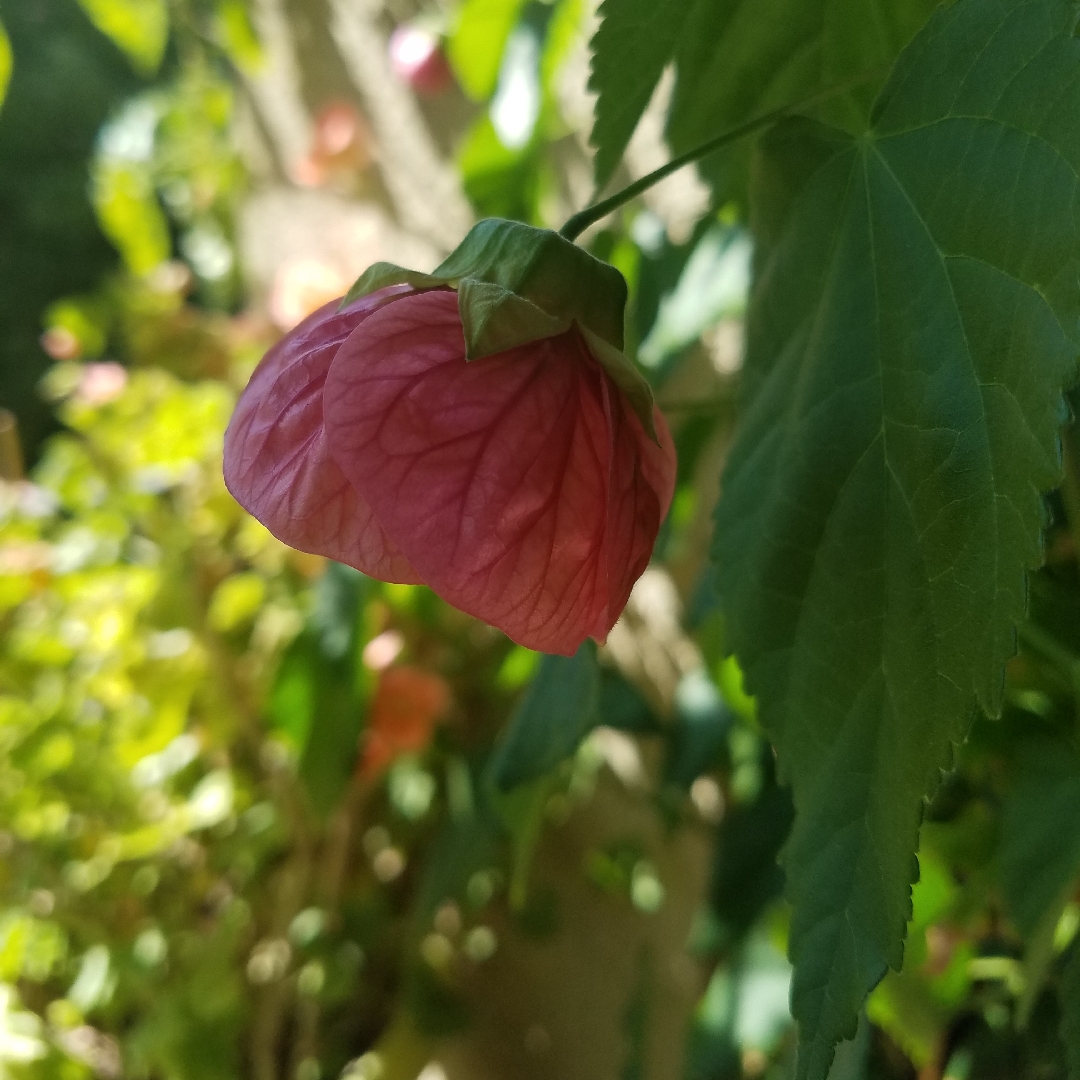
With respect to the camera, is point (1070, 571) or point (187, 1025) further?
point (187, 1025)

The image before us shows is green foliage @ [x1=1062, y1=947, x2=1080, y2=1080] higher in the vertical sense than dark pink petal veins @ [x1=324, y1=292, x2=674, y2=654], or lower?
lower

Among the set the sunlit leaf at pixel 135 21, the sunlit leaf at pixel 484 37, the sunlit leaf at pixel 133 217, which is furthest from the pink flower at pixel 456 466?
the sunlit leaf at pixel 133 217

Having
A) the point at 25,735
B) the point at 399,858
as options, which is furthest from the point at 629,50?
the point at 399,858

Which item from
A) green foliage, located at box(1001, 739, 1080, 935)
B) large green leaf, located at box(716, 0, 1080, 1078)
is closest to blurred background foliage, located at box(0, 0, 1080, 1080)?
green foliage, located at box(1001, 739, 1080, 935)

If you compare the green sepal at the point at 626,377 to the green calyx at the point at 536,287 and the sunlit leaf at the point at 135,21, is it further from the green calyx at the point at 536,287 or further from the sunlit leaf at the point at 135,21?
the sunlit leaf at the point at 135,21

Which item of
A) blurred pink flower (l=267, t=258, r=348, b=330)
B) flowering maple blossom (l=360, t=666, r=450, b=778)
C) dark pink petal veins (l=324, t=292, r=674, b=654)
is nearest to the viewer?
dark pink petal veins (l=324, t=292, r=674, b=654)

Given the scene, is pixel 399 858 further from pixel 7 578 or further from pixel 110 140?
pixel 110 140

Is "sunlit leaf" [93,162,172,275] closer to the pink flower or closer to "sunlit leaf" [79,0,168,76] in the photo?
"sunlit leaf" [79,0,168,76]
